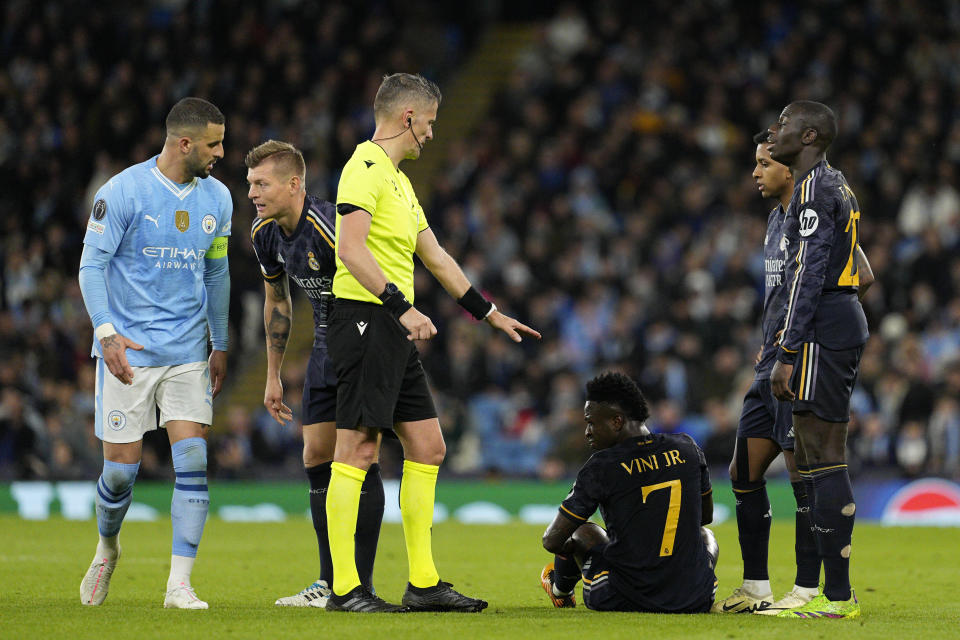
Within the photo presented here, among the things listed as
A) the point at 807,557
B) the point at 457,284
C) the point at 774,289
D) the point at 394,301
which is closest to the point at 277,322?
the point at 457,284

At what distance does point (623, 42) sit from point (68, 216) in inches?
354

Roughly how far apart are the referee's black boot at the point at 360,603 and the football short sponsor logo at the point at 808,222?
2650 mm

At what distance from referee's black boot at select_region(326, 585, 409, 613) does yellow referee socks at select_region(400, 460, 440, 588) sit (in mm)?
174

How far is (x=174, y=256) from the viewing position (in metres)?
7.23

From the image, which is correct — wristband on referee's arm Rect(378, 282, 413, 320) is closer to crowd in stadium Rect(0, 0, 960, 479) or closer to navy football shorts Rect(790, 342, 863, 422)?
navy football shorts Rect(790, 342, 863, 422)

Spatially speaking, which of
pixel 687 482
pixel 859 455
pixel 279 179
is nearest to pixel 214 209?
pixel 279 179

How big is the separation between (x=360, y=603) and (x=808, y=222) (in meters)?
2.83

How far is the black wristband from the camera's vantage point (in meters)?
6.80

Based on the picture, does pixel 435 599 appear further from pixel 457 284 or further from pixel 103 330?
pixel 103 330

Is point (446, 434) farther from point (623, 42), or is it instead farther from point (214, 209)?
point (214, 209)

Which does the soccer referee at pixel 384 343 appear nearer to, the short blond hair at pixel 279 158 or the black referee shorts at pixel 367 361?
the black referee shorts at pixel 367 361

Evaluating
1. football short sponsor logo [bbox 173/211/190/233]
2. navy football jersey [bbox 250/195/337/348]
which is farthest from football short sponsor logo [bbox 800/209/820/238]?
football short sponsor logo [bbox 173/211/190/233]

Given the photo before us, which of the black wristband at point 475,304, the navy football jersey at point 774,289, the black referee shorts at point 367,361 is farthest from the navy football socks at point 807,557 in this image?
the black referee shorts at point 367,361

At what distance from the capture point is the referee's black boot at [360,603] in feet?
A: 21.5
